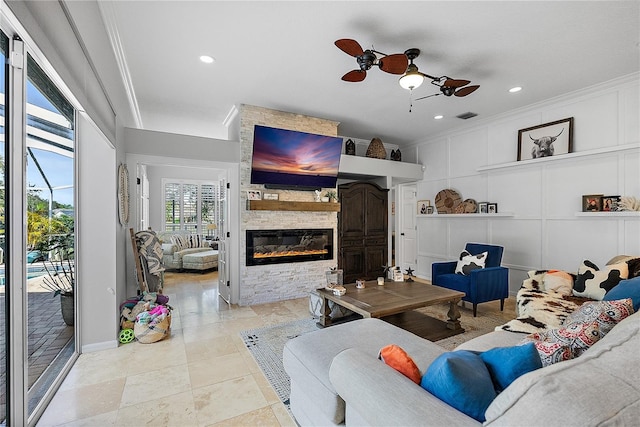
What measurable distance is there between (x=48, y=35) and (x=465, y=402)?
2355 mm

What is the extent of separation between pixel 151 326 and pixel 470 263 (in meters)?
3.96

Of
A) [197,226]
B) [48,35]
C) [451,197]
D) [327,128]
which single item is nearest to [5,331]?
[48,35]

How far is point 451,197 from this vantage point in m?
Result: 5.33

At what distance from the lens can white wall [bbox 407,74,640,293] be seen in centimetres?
Result: 345

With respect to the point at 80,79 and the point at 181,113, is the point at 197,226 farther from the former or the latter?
the point at 80,79

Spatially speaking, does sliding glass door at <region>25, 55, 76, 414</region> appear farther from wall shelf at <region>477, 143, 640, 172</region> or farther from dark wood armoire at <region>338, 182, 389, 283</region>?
wall shelf at <region>477, 143, 640, 172</region>

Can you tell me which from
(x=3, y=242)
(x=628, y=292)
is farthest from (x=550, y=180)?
(x=3, y=242)

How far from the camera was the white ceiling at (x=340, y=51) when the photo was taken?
2.25 meters

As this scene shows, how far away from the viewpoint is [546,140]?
408cm

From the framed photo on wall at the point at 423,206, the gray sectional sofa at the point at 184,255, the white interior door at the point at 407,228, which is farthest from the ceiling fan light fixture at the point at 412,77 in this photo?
the gray sectional sofa at the point at 184,255

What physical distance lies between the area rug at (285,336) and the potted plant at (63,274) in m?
1.55

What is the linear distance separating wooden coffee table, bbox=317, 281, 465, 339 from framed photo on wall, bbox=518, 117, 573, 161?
8.38 ft

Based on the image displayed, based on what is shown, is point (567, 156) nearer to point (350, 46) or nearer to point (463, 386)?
point (350, 46)

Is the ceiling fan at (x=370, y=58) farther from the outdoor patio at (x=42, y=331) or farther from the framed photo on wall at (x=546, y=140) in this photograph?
the framed photo on wall at (x=546, y=140)
